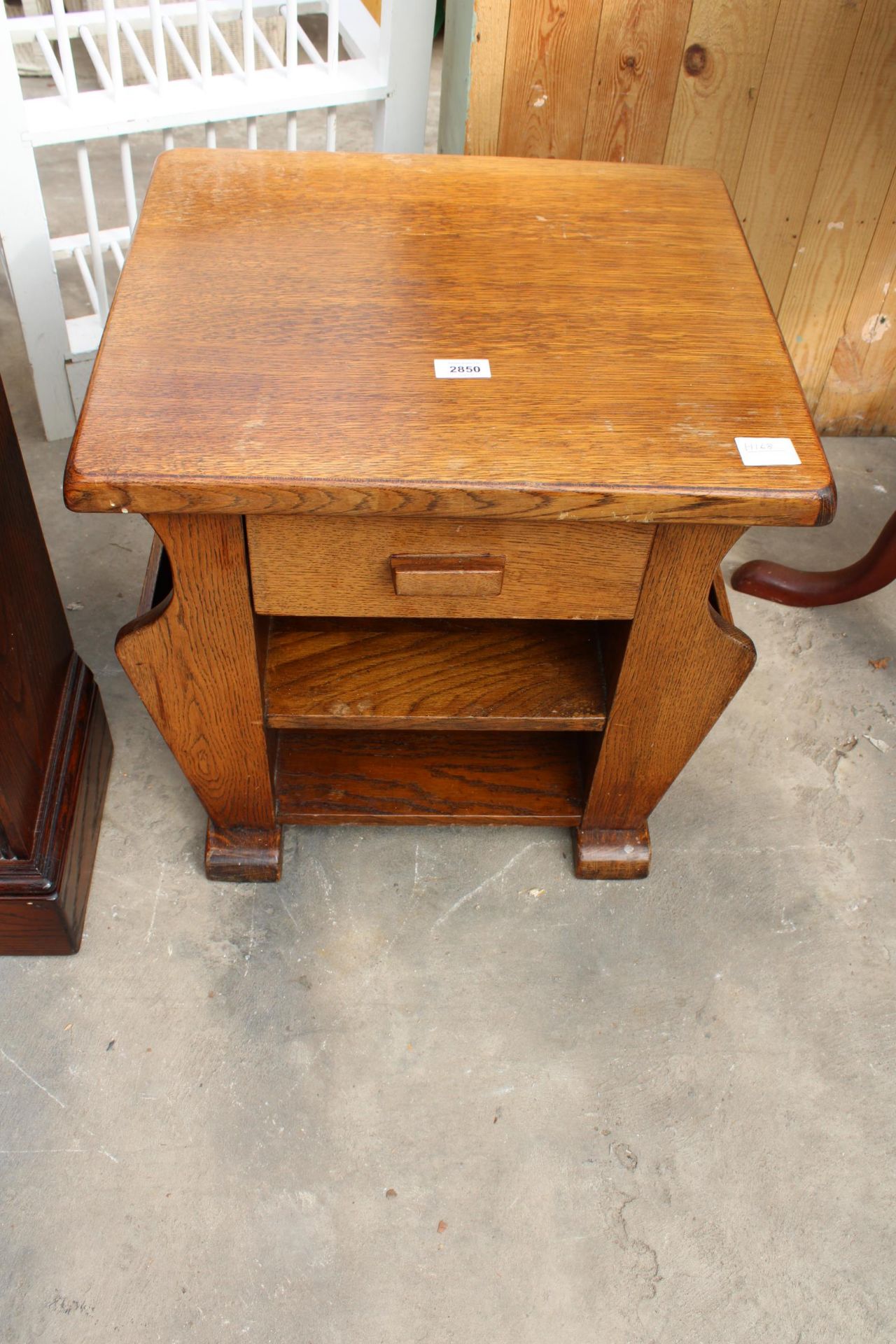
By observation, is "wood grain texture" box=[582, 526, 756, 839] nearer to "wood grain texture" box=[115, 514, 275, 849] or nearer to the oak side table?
the oak side table

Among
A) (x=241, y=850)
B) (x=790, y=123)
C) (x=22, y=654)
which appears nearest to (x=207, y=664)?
(x=22, y=654)

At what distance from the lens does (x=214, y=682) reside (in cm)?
119

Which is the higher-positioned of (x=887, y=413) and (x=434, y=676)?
(x=434, y=676)

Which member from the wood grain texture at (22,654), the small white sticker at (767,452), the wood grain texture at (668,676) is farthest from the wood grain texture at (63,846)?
the small white sticker at (767,452)

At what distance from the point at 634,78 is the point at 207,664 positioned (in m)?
1.07

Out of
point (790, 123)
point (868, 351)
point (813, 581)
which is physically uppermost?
point (790, 123)

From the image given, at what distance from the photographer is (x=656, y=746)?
1.30m

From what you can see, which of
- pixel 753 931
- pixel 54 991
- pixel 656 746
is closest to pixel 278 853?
pixel 54 991

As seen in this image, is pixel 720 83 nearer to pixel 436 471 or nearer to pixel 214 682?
pixel 436 471

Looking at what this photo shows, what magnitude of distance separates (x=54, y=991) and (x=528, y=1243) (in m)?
0.60

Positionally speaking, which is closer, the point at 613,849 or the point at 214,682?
the point at 214,682

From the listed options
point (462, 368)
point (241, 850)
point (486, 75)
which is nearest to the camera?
point (462, 368)

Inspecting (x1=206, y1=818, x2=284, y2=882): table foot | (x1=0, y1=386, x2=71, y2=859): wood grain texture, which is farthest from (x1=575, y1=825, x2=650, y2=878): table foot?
(x1=0, y1=386, x2=71, y2=859): wood grain texture

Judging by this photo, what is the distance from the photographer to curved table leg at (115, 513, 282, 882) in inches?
41.9
